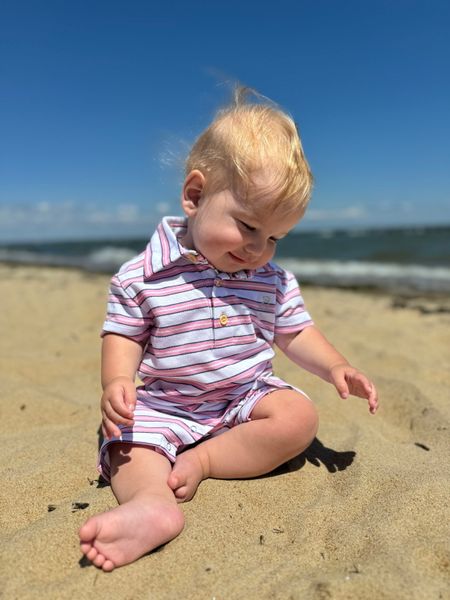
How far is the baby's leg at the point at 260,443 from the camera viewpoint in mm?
1869

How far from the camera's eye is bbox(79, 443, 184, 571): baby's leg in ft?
4.63

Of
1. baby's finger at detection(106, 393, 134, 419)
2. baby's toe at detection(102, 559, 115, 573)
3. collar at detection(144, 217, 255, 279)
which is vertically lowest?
baby's toe at detection(102, 559, 115, 573)

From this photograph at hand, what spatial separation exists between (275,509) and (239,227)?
0.93 metres

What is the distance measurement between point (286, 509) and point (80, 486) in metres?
0.73

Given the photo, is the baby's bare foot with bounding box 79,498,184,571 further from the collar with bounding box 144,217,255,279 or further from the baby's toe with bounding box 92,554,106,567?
the collar with bounding box 144,217,255,279

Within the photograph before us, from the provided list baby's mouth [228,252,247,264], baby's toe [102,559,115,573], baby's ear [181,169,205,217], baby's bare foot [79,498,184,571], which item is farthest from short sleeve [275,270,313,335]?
baby's toe [102,559,115,573]

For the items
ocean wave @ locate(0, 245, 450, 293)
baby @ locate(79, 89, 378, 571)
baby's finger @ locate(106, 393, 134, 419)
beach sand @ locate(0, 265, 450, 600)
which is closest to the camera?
beach sand @ locate(0, 265, 450, 600)

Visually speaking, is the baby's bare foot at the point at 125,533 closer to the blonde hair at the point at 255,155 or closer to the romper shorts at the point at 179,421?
the romper shorts at the point at 179,421

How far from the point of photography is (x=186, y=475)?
175 centimetres

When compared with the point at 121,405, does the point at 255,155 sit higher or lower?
higher

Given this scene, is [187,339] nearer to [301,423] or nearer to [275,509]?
[301,423]

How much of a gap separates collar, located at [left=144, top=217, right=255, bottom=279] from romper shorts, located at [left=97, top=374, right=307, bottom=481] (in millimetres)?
453

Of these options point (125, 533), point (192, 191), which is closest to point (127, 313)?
point (192, 191)

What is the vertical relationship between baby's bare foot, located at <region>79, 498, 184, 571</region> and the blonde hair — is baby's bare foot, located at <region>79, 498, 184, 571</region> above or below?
below
